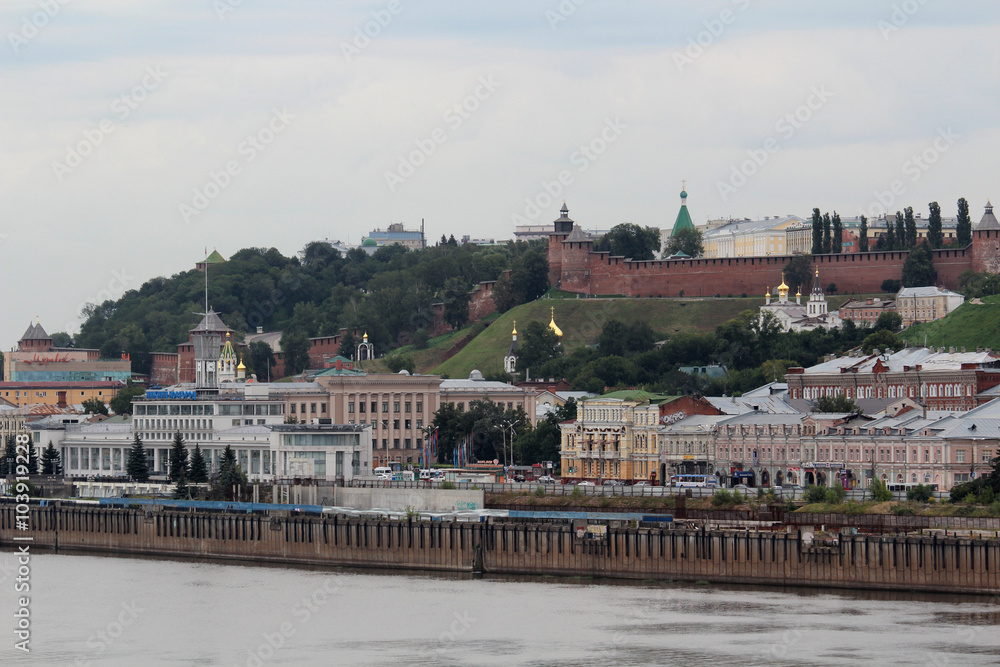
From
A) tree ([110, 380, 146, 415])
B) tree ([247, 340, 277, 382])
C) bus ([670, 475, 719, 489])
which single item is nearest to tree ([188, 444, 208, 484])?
bus ([670, 475, 719, 489])

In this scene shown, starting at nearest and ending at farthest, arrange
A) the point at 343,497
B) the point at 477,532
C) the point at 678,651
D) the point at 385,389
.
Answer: the point at 678,651 < the point at 477,532 < the point at 343,497 < the point at 385,389

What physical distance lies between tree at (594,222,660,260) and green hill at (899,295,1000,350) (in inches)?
1561

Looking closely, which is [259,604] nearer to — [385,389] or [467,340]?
[385,389]

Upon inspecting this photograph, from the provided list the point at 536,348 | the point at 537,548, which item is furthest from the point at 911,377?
the point at 536,348

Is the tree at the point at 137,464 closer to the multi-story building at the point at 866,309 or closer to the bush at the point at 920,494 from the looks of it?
the bush at the point at 920,494

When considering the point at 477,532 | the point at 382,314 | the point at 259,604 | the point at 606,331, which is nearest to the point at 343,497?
the point at 477,532

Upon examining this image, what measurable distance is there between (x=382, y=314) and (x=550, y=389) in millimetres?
48417

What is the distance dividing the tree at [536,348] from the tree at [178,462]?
4794cm

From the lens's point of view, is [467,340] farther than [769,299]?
Yes

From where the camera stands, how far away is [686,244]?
189 m

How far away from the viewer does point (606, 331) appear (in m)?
157

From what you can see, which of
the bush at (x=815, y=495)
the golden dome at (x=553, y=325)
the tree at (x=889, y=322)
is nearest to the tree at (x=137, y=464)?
the bush at (x=815, y=495)

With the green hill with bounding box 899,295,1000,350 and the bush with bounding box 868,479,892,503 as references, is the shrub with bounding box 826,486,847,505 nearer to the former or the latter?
the bush with bounding box 868,479,892,503

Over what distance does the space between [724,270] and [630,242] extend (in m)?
12.7
